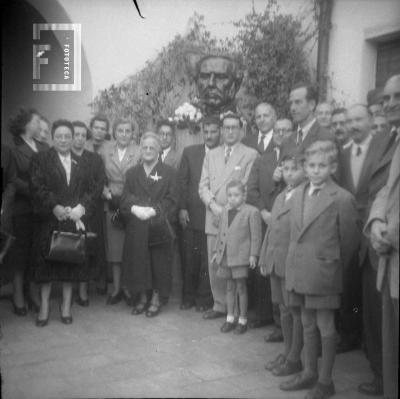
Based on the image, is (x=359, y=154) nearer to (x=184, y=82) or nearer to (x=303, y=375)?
(x=303, y=375)

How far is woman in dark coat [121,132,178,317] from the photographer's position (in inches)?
203

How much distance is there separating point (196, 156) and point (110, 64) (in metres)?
1.38

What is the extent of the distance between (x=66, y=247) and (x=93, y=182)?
71cm

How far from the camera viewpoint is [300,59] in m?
5.97

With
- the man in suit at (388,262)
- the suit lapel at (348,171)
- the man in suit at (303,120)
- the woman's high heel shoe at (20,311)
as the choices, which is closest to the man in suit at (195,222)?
the man in suit at (303,120)

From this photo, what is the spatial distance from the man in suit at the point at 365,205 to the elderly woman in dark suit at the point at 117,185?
2.41m

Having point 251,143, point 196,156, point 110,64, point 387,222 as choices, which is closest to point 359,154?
point 387,222

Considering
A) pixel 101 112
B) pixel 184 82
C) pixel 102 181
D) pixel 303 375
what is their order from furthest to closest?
pixel 184 82, pixel 101 112, pixel 102 181, pixel 303 375

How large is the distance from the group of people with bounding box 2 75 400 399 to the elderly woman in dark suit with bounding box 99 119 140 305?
0.05ft

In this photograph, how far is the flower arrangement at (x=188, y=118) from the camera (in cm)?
592

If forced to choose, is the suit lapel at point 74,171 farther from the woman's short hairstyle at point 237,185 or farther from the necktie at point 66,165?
the woman's short hairstyle at point 237,185

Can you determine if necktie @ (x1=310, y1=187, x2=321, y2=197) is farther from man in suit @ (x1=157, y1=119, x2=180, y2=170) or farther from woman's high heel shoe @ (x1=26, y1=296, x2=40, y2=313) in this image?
woman's high heel shoe @ (x1=26, y1=296, x2=40, y2=313)

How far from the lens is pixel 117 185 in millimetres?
5586

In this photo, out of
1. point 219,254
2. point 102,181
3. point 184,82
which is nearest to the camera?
point 219,254
